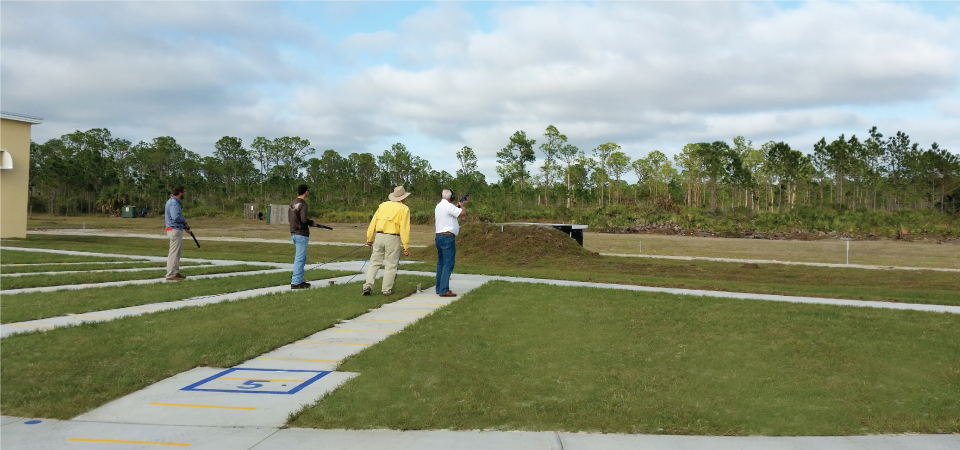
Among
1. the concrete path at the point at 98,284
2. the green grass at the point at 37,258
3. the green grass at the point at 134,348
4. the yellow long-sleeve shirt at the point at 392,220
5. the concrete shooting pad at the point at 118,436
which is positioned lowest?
the concrete shooting pad at the point at 118,436

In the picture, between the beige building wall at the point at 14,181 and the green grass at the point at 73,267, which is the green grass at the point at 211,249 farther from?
the green grass at the point at 73,267

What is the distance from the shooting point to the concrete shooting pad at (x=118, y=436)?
398 cm

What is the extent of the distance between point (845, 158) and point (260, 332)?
73.0m

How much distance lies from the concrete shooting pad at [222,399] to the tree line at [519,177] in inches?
2108

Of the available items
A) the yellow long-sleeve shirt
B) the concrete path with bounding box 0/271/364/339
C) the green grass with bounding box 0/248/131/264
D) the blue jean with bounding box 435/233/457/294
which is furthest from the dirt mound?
the green grass with bounding box 0/248/131/264

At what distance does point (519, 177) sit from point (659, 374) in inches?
2608

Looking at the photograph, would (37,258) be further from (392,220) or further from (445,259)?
(445,259)

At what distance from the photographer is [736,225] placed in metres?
49.7

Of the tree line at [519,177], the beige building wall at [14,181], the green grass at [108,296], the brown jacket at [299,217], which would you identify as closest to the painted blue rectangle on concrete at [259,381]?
the green grass at [108,296]

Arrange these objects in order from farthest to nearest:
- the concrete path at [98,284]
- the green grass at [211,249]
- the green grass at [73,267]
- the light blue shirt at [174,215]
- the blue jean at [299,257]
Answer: the green grass at [211,249]
the green grass at [73,267]
the light blue shirt at [174,215]
the blue jean at [299,257]
the concrete path at [98,284]

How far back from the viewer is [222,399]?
5016mm

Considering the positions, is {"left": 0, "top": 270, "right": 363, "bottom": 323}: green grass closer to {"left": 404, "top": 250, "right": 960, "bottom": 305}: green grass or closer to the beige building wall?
{"left": 404, "top": 250, "right": 960, "bottom": 305}: green grass

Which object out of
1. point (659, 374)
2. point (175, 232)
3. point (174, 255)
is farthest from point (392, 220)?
point (659, 374)

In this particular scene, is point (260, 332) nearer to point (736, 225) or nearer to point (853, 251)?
point (853, 251)
